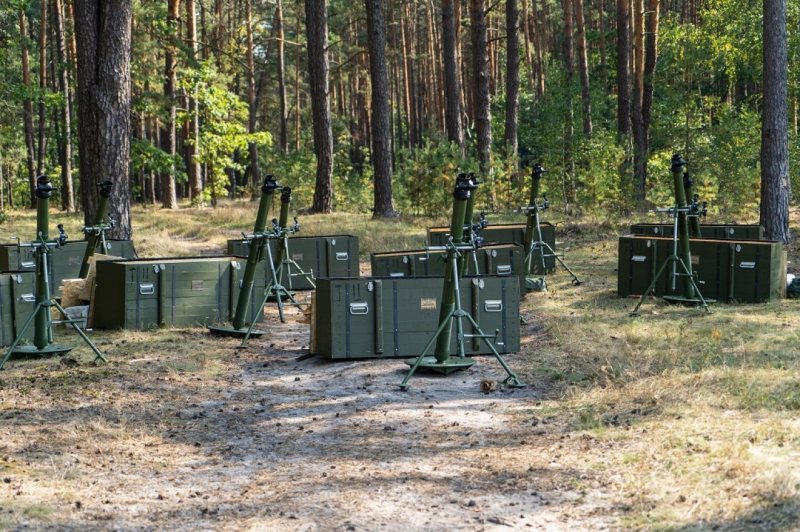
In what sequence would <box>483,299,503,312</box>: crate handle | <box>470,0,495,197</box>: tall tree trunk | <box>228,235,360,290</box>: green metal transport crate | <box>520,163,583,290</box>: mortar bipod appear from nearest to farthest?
<box>483,299,503,312</box>: crate handle → <box>520,163,583,290</box>: mortar bipod → <box>228,235,360,290</box>: green metal transport crate → <box>470,0,495,197</box>: tall tree trunk

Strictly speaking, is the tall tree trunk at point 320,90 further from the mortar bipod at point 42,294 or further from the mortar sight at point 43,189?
the mortar sight at point 43,189

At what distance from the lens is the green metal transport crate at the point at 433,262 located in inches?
502

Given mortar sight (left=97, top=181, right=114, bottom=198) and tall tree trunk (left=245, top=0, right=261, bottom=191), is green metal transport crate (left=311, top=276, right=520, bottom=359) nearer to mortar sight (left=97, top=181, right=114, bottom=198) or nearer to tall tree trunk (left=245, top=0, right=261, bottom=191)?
mortar sight (left=97, top=181, right=114, bottom=198)

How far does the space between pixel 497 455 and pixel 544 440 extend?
0.49 m

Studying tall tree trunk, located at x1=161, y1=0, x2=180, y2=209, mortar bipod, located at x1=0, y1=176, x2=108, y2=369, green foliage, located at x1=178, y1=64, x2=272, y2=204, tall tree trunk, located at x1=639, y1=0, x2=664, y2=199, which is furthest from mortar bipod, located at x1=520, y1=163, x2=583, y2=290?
green foliage, located at x1=178, y1=64, x2=272, y2=204

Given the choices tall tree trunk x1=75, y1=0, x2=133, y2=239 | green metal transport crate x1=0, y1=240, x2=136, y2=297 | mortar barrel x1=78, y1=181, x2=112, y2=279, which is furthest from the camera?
tall tree trunk x1=75, y1=0, x2=133, y2=239

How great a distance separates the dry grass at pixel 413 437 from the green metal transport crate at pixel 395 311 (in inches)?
12.6

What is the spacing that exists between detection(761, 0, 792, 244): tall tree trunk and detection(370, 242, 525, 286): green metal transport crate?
614cm

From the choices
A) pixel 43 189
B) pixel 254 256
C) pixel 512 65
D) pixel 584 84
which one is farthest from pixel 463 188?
pixel 584 84

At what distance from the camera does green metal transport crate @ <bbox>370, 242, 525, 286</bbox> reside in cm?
1275

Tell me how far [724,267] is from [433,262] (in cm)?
405

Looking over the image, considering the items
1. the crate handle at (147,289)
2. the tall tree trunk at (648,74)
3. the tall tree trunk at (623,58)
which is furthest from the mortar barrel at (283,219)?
the tall tree trunk at (648,74)

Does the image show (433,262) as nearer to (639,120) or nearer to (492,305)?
(492,305)

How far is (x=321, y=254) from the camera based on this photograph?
49.5 ft
